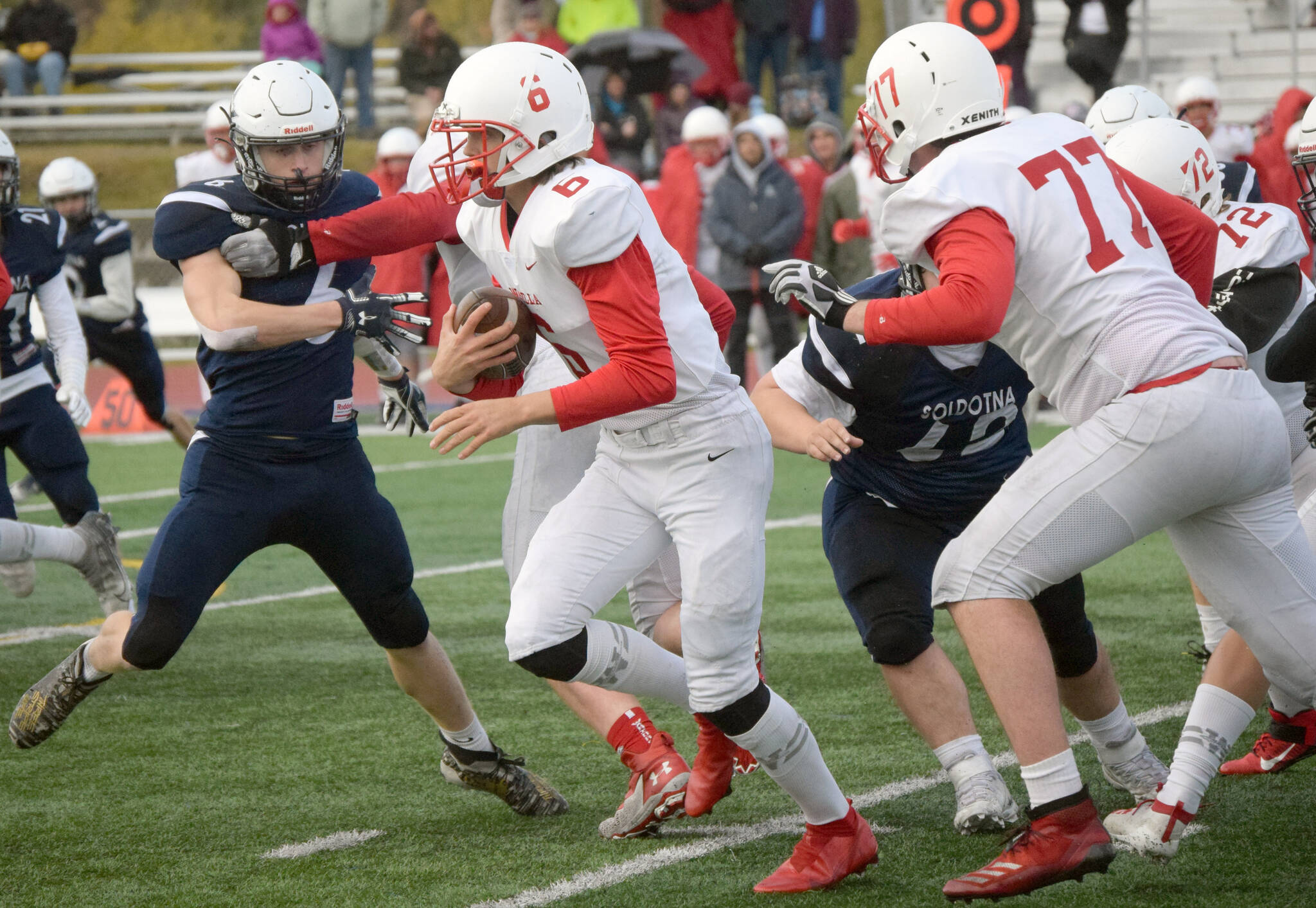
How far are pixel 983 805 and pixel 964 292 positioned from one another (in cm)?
126

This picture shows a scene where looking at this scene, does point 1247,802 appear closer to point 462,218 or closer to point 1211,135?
point 462,218

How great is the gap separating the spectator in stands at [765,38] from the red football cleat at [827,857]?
11.9m

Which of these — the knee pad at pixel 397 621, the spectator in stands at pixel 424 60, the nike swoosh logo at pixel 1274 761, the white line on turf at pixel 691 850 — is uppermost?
the spectator in stands at pixel 424 60

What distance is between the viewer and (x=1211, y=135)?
9930mm

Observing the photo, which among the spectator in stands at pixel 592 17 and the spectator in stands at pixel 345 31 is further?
the spectator in stands at pixel 345 31

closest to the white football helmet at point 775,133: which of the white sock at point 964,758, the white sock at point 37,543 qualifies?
the white sock at point 37,543

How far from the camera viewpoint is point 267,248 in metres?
3.95

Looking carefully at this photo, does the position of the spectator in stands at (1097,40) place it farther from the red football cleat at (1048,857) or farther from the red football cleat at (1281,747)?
the red football cleat at (1048,857)

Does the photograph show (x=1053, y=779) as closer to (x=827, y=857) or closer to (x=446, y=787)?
(x=827, y=857)

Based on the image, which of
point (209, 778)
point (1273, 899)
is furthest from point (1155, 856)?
point (209, 778)

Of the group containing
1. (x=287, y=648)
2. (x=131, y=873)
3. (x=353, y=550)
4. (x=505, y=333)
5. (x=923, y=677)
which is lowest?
(x=287, y=648)

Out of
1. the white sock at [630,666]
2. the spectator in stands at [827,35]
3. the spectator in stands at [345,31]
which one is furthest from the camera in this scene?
the spectator in stands at [345,31]

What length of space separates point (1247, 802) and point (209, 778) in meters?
2.54

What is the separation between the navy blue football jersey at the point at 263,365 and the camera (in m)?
3.95
